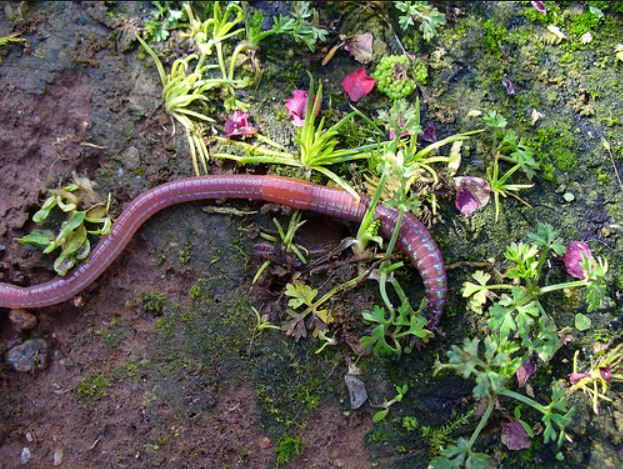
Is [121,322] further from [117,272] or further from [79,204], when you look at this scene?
[79,204]

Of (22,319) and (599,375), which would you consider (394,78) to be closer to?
(599,375)

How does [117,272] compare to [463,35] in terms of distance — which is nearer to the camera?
[117,272]

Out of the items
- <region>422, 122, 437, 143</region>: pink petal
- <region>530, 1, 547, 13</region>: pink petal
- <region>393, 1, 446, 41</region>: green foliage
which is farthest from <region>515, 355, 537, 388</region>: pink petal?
<region>530, 1, 547, 13</region>: pink petal

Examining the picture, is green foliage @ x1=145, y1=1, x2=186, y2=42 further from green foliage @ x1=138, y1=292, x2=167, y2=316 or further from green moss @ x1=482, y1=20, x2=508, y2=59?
green moss @ x1=482, y1=20, x2=508, y2=59

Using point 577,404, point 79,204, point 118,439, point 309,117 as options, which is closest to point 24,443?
point 118,439

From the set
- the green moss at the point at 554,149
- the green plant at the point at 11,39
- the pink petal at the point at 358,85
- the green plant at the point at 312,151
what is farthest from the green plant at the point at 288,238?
the green plant at the point at 11,39

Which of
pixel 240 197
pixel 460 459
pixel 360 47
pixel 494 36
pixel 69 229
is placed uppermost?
pixel 494 36

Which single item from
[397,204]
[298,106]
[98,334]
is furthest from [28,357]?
[397,204]
